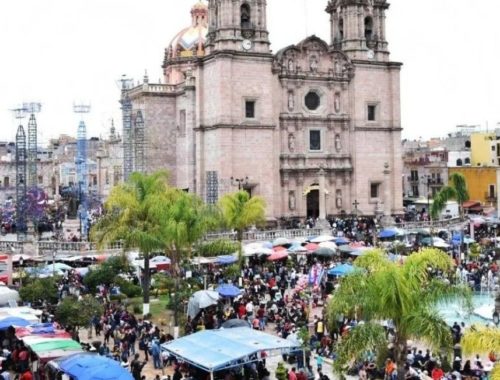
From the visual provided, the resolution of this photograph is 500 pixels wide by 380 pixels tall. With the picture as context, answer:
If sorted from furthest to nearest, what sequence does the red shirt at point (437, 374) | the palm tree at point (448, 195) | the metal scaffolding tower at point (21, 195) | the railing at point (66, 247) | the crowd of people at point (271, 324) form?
1. the palm tree at point (448, 195)
2. the metal scaffolding tower at point (21, 195)
3. the railing at point (66, 247)
4. the crowd of people at point (271, 324)
5. the red shirt at point (437, 374)

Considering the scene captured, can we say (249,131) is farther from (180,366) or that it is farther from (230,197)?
(180,366)

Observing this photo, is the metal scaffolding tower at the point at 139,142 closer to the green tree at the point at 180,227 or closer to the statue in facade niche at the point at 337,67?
the statue in facade niche at the point at 337,67

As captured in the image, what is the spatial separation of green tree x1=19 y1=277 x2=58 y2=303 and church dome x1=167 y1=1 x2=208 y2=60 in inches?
1728

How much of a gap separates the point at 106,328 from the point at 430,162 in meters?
54.9

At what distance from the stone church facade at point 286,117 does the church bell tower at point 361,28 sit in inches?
2.8

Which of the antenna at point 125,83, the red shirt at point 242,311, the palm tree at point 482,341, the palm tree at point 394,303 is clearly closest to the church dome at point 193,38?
the antenna at point 125,83

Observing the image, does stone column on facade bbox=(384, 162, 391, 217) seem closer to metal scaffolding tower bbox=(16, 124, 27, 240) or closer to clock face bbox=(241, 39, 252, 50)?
clock face bbox=(241, 39, 252, 50)

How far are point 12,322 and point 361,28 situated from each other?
39.5m

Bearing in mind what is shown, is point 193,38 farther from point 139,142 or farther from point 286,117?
point 139,142

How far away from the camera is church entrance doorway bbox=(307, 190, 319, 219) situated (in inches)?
2088

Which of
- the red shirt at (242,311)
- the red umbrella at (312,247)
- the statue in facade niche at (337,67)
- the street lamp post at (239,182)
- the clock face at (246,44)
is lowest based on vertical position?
the red shirt at (242,311)

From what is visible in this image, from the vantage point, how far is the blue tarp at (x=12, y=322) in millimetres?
20562

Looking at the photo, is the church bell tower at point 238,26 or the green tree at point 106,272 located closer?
the green tree at point 106,272

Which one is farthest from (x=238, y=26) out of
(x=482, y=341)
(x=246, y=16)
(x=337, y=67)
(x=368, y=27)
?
(x=482, y=341)
